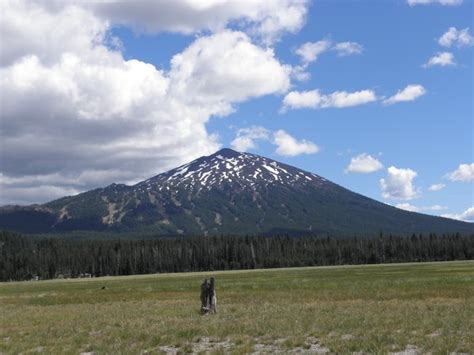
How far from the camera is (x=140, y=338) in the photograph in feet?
71.9

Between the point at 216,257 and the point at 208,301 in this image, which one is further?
the point at 216,257

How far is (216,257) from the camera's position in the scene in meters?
194

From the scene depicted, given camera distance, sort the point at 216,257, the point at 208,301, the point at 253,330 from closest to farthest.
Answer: the point at 253,330
the point at 208,301
the point at 216,257

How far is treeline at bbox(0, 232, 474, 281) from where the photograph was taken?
18262 cm

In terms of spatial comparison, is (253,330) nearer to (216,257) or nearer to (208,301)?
(208,301)

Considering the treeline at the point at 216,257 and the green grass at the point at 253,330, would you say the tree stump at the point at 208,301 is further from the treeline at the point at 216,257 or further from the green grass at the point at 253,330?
the treeline at the point at 216,257

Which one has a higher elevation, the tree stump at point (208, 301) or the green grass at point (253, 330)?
the tree stump at point (208, 301)

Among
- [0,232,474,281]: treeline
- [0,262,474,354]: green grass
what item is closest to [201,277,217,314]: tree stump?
[0,262,474,354]: green grass

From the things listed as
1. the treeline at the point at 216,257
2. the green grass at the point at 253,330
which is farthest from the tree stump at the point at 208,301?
the treeline at the point at 216,257

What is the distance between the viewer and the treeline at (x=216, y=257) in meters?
183

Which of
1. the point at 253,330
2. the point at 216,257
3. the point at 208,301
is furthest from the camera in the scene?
the point at 216,257

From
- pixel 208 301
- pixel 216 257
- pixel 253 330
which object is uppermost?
pixel 216 257

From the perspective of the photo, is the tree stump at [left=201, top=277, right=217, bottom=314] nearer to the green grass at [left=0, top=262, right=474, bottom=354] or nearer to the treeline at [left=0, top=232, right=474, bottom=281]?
the green grass at [left=0, top=262, right=474, bottom=354]

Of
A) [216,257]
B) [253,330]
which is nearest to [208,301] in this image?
[253,330]
